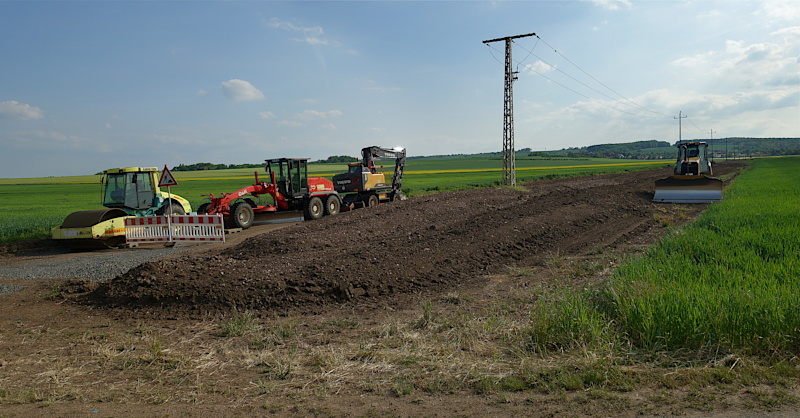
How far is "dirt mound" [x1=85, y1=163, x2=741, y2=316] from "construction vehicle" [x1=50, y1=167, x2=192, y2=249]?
4160 millimetres

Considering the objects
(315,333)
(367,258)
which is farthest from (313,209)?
(315,333)

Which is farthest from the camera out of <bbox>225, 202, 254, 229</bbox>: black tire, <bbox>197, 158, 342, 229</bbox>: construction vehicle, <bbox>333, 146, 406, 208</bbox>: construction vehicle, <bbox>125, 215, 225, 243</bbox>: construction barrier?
<bbox>333, 146, 406, 208</bbox>: construction vehicle

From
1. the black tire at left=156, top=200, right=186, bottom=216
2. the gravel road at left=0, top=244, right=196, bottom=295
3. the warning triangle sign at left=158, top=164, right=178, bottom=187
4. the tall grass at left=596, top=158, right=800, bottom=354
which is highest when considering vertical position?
the warning triangle sign at left=158, top=164, right=178, bottom=187

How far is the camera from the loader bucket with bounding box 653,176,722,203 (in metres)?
21.8

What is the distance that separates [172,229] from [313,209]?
21.2ft

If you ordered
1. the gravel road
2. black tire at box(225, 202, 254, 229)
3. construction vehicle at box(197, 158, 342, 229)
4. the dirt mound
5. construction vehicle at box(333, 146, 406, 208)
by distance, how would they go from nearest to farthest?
the dirt mound → the gravel road → black tire at box(225, 202, 254, 229) → construction vehicle at box(197, 158, 342, 229) → construction vehicle at box(333, 146, 406, 208)

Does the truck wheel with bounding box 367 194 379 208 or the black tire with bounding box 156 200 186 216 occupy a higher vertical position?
the black tire with bounding box 156 200 186 216

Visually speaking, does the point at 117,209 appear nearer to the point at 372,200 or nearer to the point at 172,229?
the point at 172,229

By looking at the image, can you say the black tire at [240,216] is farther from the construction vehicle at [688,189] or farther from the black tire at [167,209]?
the construction vehicle at [688,189]

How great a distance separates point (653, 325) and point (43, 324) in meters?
8.23

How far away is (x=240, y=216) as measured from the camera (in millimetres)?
18859

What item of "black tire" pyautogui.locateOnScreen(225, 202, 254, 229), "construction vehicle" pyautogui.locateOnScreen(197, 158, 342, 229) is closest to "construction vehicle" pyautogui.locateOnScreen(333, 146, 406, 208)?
"construction vehicle" pyautogui.locateOnScreen(197, 158, 342, 229)

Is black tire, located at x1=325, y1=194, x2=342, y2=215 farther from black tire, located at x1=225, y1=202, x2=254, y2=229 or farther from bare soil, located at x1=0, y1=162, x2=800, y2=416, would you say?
bare soil, located at x1=0, y1=162, x2=800, y2=416

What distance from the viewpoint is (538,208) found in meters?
18.0
